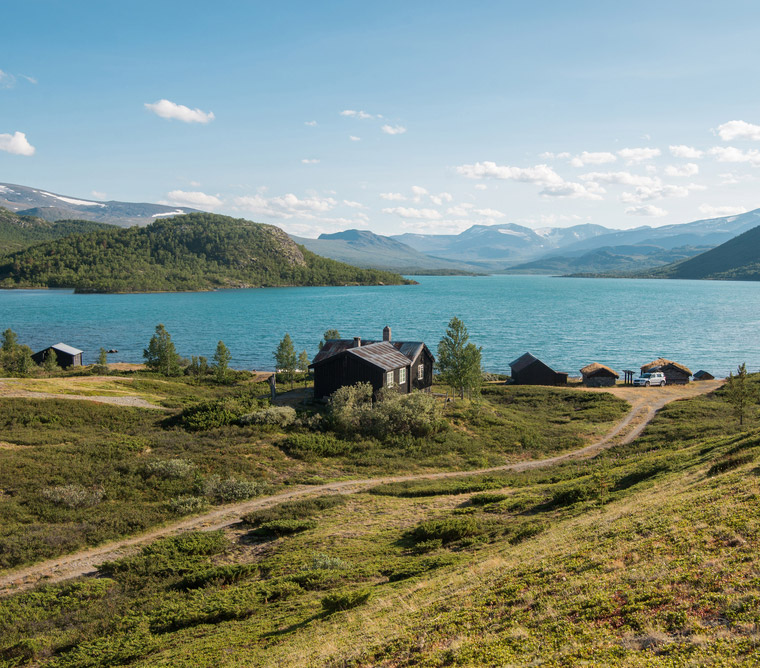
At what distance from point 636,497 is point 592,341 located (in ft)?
331

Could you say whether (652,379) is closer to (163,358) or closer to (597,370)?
(597,370)

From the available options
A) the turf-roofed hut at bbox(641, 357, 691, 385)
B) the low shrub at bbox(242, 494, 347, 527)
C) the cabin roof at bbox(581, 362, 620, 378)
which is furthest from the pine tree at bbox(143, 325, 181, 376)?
the turf-roofed hut at bbox(641, 357, 691, 385)

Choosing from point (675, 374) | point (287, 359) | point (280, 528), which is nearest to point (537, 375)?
point (675, 374)

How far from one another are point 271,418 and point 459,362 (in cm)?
1973

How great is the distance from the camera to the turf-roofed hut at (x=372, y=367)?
43844 millimetres

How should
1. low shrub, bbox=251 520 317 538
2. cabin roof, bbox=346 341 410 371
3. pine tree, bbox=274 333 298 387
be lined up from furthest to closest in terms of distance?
1. pine tree, bbox=274 333 298 387
2. cabin roof, bbox=346 341 410 371
3. low shrub, bbox=251 520 317 538

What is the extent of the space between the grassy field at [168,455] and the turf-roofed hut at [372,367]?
5.55 meters

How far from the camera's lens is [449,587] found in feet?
45.5

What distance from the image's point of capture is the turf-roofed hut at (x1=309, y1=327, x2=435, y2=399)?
43.8 m

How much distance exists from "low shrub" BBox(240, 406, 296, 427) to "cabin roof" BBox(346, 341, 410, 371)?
8.38 meters

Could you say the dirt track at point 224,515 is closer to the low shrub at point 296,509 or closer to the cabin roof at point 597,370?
the low shrub at point 296,509

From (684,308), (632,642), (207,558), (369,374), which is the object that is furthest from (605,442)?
(684,308)

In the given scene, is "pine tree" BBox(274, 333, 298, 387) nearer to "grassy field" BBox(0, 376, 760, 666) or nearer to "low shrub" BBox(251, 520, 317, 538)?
"grassy field" BBox(0, 376, 760, 666)

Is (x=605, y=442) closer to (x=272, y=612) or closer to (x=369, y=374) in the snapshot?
(x=369, y=374)
